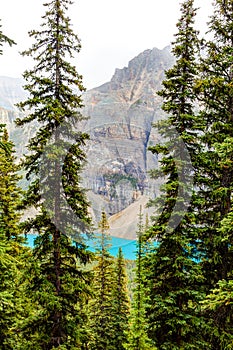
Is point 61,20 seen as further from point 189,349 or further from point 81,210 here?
point 189,349

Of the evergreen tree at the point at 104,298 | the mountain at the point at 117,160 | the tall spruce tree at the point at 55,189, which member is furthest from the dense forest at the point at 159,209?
the evergreen tree at the point at 104,298

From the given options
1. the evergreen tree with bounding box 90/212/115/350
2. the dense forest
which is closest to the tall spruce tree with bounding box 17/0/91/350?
the dense forest

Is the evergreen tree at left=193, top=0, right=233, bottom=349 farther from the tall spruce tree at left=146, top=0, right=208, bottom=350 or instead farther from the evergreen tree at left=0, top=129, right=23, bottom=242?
the evergreen tree at left=0, top=129, right=23, bottom=242

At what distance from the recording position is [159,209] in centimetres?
991

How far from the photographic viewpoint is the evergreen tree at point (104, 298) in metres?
17.9

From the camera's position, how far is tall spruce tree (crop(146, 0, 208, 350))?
29.2 ft

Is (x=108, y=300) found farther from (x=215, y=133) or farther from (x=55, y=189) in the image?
(x=215, y=133)

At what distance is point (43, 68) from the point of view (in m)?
8.84

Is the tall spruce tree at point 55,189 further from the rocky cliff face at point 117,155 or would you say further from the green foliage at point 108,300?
the green foliage at point 108,300

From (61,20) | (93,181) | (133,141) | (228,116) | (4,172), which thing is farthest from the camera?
(133,141)

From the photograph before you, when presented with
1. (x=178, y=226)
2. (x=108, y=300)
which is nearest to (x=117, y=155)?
(x=108, y=300)

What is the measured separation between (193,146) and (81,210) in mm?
4157

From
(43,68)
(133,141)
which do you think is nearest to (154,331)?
(43,68)

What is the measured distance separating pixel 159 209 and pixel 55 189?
3415mm
